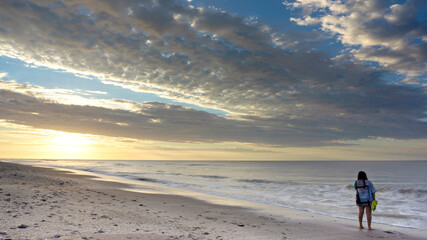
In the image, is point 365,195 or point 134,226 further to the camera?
point 365,195

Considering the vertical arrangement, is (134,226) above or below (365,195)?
below

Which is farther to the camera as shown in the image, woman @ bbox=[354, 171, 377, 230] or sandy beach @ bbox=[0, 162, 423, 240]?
woman @ bbox=[354, 171, 377, 230]

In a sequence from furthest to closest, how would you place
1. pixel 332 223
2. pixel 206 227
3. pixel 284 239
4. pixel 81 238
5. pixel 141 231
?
pixel 332 223 → pixel 206 227 → pixel 284 239 → pixel 141 231 → pixel 81 238

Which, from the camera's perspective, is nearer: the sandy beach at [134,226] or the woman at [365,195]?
the sandy beach at [134,226]

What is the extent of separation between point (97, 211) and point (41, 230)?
3.31 m

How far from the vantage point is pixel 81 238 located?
250 inches

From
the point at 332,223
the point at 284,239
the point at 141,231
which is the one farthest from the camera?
the point at 332,223

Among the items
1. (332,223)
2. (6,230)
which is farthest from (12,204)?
→ (332,223)

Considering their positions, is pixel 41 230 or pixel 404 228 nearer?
pixel 41 230

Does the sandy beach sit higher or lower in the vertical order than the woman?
lower

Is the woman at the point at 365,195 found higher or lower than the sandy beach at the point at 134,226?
higher

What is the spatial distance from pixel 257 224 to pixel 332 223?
154 inches

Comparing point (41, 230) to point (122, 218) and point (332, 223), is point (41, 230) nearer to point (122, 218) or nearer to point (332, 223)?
point (122, 218)

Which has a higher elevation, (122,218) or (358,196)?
(358,196)
